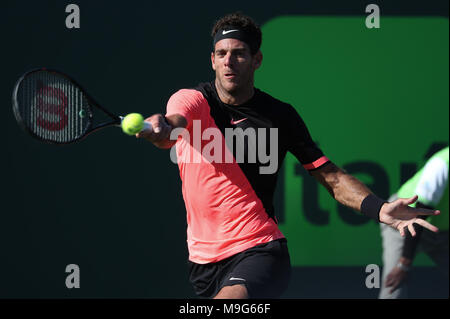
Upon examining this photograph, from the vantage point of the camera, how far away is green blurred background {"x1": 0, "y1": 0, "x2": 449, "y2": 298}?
16.7ft

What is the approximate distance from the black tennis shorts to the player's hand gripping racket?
2.76ft

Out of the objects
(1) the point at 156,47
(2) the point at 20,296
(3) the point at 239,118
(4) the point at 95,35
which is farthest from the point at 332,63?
(2) the point at 20,296

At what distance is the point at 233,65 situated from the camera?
10.3 feet

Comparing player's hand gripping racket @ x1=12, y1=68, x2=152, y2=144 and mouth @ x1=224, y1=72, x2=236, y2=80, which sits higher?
mouth @ x1=224, y1=72, x2=236, y2=80

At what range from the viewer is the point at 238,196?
311 centimetres

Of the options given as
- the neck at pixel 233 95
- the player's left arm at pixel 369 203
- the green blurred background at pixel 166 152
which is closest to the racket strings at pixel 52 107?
the neck at pixel 233 95

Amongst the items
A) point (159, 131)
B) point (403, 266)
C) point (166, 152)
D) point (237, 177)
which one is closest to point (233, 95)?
point (237, 177)

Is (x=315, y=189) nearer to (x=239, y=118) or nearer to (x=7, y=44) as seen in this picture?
(x=239, y=118)

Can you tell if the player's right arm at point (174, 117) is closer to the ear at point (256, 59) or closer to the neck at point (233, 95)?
the neck at point (233, 95)

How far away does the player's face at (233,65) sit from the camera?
314cm

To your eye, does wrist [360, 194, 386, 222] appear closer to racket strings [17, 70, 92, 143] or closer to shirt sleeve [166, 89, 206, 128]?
shirt sleeve [166, 89, 206, 128]

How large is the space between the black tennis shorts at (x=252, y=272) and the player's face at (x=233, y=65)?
0.74 m

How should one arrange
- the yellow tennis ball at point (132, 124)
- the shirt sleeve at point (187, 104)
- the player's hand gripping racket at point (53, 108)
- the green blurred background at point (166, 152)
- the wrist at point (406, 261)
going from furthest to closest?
the green blurred background at point (166, 152) → the wrist at point (406, 261) → the shirt sleeve at point (187, 104) → the player's hand gripping racket at point (53, 108) → the yellow tennis ball at point (132, 124)

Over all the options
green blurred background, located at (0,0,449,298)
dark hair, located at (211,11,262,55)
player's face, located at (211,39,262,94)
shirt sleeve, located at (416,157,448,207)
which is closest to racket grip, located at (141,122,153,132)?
player's face, located at (211,39,262,94)
